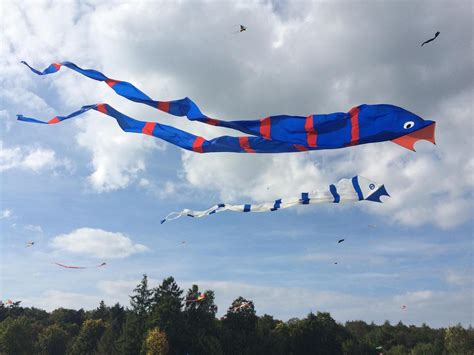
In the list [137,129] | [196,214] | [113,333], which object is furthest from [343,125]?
[113,333]

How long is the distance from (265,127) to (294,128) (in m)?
0.76

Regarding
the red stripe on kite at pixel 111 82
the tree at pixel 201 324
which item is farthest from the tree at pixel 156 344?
the red stripe on kite at pixel 111 82

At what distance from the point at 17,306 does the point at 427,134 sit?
14731cm

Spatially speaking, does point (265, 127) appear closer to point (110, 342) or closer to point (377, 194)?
point (377, 194)

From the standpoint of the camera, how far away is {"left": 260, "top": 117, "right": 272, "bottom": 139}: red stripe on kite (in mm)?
11797

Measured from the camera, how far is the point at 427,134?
36.0ft

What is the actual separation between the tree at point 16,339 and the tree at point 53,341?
21876mm

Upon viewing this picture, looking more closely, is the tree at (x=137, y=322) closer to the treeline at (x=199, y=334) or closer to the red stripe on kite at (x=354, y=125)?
the treeline at (x=199, y=334)

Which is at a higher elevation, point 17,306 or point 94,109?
point 17,306

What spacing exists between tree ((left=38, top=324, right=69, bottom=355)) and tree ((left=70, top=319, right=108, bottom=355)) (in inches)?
424

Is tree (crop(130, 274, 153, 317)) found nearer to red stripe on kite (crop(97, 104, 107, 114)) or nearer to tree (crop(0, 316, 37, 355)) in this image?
tree (crop(0, 316, 37, 355))

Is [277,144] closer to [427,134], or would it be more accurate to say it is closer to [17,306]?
[427,134]

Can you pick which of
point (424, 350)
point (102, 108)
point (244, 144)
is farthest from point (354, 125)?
point (424, 350)

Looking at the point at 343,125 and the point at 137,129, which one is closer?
the point at 343,125
